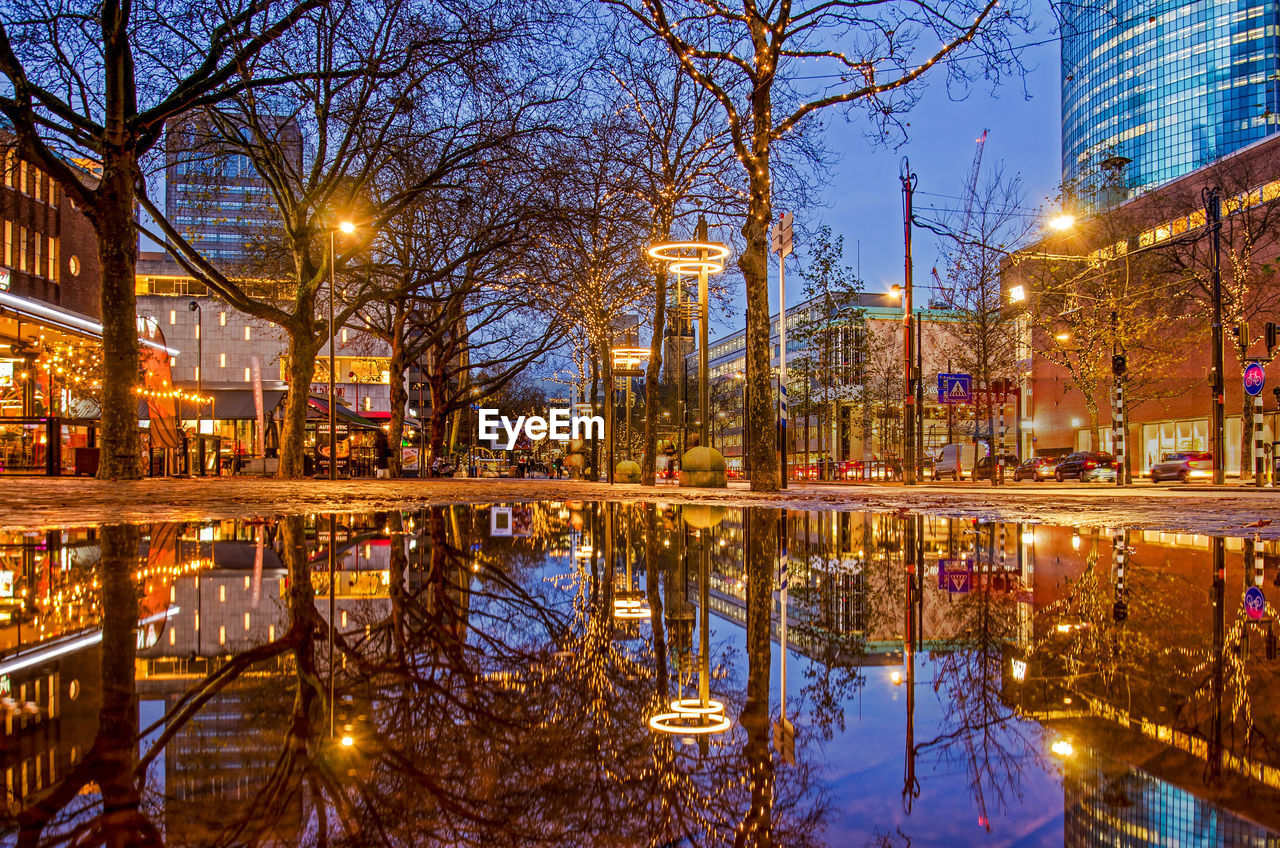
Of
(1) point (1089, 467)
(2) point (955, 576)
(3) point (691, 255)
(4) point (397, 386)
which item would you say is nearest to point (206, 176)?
(3) point (691, 255)

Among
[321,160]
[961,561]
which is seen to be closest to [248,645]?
[961,561]

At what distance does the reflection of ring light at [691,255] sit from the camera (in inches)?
812

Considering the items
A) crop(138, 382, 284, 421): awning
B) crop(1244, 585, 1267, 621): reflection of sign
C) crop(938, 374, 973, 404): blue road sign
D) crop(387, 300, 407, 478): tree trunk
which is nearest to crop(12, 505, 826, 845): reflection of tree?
crop(1244, 585, 1267, 621): reflection of sign

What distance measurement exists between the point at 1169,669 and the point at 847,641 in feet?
2.71

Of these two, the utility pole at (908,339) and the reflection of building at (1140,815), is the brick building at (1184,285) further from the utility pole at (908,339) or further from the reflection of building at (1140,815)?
the reflection of building at (1140,815)

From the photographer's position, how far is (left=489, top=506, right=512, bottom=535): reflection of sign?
6.86 m

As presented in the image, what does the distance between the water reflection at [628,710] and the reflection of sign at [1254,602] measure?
0.16 feet

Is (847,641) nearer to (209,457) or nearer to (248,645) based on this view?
(248,645)

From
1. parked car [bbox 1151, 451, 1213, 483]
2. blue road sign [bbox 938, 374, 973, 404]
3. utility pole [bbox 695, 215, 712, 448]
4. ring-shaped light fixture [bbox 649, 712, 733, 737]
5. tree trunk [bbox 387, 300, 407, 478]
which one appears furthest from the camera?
parked car [bbox 1151, 451, 1213, 483]

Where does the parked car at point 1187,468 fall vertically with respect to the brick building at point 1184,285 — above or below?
below

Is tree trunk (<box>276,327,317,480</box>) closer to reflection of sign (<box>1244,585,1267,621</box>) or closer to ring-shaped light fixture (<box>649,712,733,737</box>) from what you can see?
reflection of sign (<box>1244,585,1267,621</box>)

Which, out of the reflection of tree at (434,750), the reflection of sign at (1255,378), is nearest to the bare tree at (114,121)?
the reflection of tree at (434,750)

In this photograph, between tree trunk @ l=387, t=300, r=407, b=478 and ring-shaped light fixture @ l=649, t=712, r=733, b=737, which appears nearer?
ring-shaped light fixture @ l=649, t=712, r=733, b=737

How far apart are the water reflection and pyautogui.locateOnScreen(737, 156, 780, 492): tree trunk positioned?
12.7 metres
